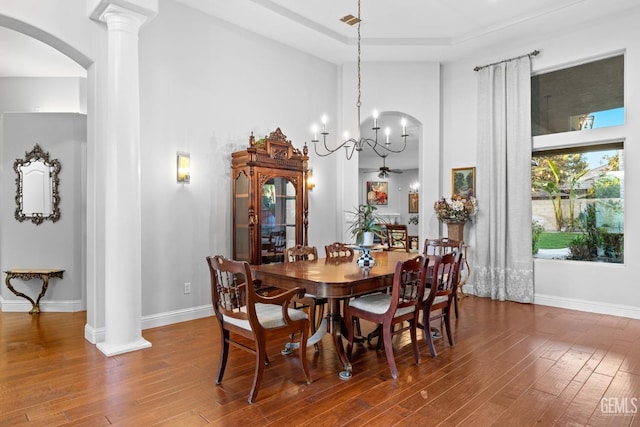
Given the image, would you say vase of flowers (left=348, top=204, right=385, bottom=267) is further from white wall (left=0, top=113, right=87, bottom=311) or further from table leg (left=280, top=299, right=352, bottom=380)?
white wall (left=0, top=113, right=87, bottom=311)

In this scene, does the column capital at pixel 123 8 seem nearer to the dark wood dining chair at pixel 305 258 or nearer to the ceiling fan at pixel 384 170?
the dark wood dining chair at pixel 305 258

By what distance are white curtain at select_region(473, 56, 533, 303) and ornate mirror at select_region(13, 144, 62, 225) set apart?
19.3ft

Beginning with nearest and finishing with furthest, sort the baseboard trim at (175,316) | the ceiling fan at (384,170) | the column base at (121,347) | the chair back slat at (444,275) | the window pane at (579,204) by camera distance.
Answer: the chair back slat at (444,275) < the column base at (121,347) < the baseboard trim at (175,316) < the window pane at (579,204) < the ceiling fan at (384,170)

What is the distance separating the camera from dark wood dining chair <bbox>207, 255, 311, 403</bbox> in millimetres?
2574

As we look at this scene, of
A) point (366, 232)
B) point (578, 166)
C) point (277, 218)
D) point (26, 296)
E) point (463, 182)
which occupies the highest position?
point (578, 166)

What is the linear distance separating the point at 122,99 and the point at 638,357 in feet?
16.7

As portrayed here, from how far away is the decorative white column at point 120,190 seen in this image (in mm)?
3578

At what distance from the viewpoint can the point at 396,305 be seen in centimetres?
295

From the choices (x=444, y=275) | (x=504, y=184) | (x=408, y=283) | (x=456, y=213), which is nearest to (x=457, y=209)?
(x=456, y=213)

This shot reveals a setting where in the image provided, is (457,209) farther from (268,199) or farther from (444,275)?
(268,199)

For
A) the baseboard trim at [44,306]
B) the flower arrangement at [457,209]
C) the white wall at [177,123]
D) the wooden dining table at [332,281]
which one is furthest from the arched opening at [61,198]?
the flower arrangement at [457,209]

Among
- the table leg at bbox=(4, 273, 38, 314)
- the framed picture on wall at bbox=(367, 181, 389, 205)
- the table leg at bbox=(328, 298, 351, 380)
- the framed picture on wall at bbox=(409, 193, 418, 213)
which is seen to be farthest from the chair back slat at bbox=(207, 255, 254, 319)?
the framed picture on wall at bbox=(409, 193, 418, 213)

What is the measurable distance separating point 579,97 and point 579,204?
1.41m

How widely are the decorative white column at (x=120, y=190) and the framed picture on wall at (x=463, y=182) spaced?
4550 mm
